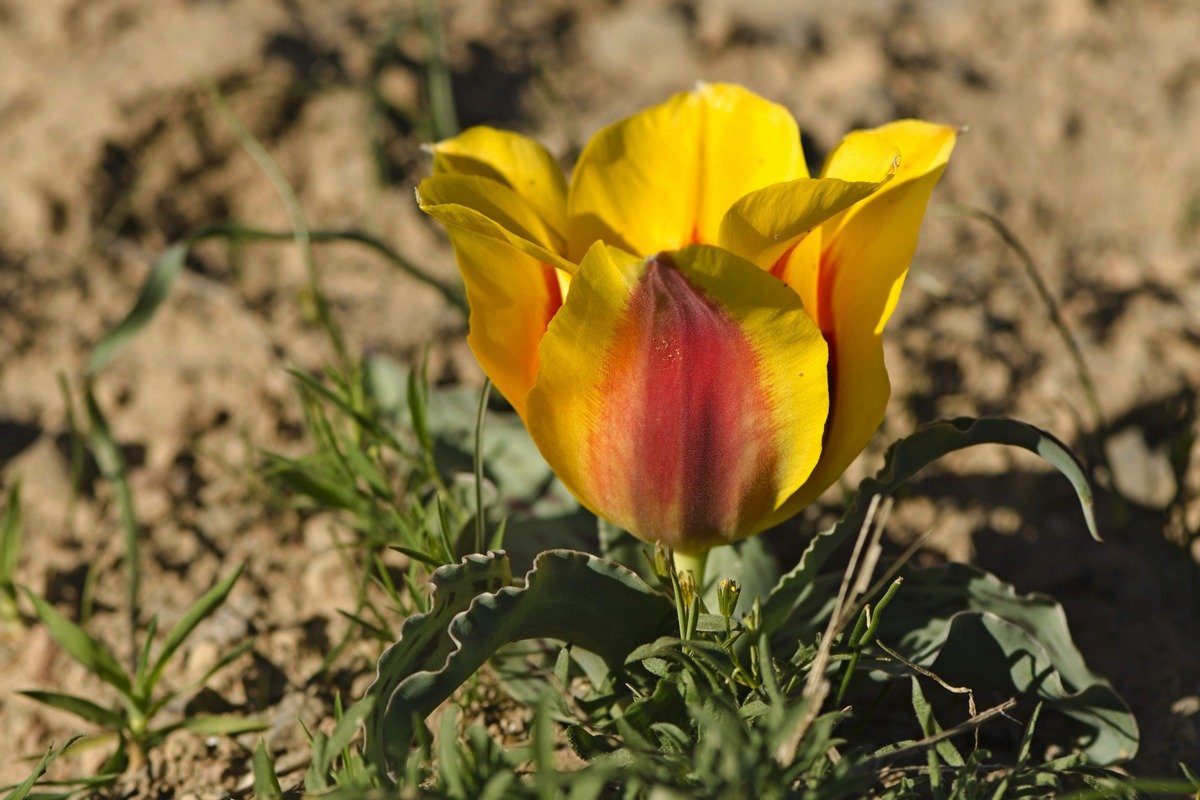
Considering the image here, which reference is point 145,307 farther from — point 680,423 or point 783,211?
point 783,211

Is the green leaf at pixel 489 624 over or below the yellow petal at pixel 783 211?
below

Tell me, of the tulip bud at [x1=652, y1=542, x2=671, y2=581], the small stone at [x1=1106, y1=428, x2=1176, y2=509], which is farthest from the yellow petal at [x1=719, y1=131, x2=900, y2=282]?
the small stone at [x1=1106, y1=428, x2=1176, y2=509]

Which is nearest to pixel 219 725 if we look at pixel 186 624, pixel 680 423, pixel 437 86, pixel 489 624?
pixel 186 624

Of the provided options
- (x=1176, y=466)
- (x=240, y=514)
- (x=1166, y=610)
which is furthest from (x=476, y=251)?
(x=1166, y=610)

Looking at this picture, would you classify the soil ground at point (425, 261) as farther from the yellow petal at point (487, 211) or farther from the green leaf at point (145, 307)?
the yellow petal at point (487, 211)

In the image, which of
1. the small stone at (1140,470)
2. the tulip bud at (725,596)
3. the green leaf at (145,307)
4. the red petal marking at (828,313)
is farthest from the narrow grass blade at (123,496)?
the small stone at (1140,470)

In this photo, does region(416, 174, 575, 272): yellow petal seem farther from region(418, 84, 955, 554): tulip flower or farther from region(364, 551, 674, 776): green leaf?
region(364, 551, 674, 776): green leaf
